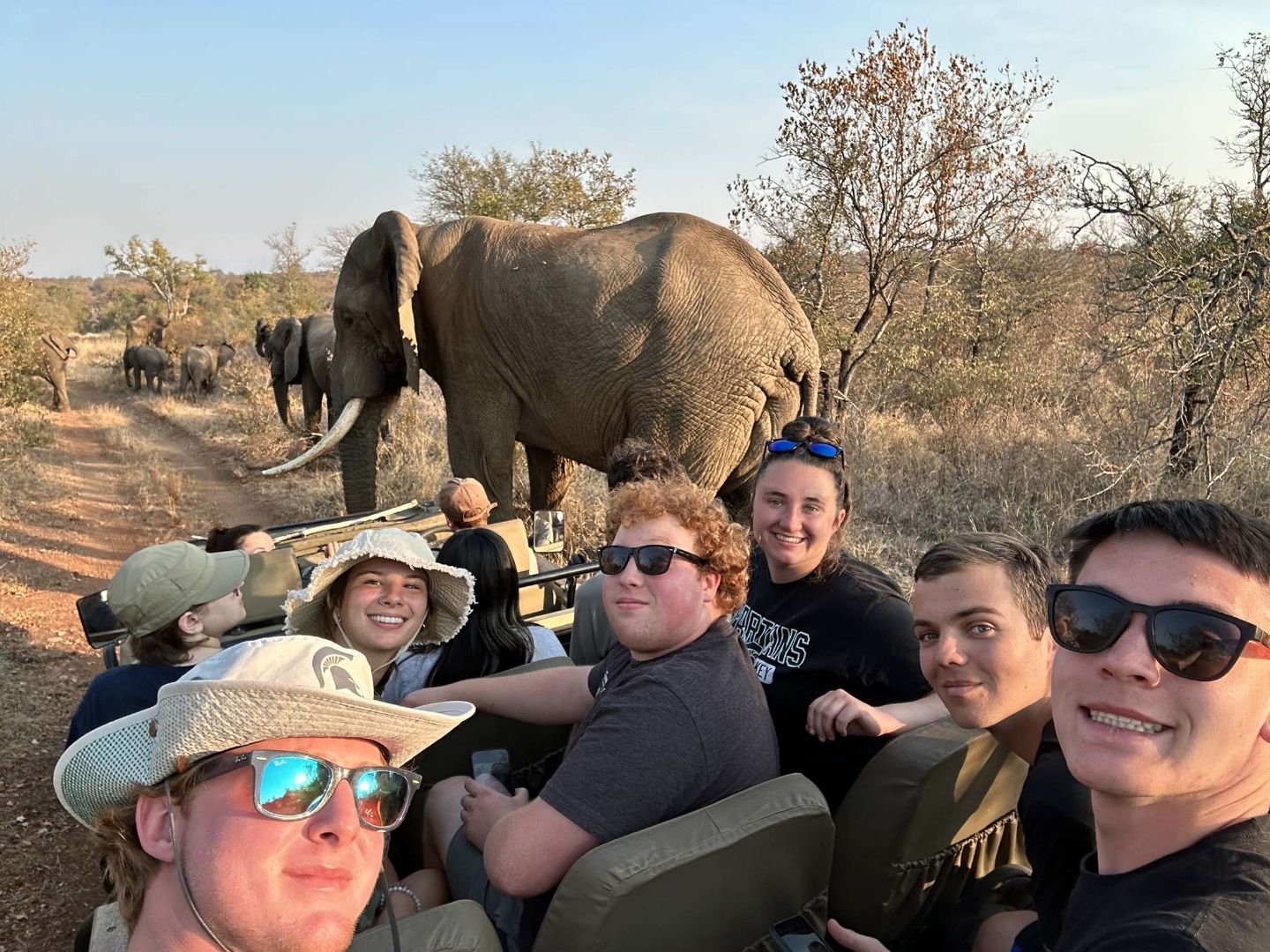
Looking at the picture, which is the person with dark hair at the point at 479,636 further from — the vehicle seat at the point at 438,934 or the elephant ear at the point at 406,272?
the elephant ear at the point at 406,272

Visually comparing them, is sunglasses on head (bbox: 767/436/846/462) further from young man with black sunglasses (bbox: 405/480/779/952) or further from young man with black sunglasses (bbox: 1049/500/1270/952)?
young man with black sunglasses (bbox: 1049/500/1270/952)

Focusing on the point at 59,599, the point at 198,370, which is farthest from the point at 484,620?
the point at 198,370

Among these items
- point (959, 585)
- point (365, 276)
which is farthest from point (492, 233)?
point (959, 585)

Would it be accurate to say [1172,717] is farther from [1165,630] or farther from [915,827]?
[915,827]

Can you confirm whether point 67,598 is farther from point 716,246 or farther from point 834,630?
point 834,630

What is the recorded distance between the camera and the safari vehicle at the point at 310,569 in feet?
11.9

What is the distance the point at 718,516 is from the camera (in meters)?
2.18

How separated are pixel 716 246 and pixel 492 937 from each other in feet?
16.5

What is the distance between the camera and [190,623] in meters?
2.66

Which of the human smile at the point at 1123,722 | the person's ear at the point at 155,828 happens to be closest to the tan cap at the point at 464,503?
the person's ear at the point at 155,828

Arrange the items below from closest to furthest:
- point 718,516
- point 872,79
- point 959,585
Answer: point 959,585
point 718,516
point 872,79

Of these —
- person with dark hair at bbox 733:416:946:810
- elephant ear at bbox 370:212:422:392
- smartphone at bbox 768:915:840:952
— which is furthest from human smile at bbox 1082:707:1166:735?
elephant ear at bbox 370:212:422:392

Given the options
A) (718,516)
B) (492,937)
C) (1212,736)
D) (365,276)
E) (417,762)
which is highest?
(365,276)

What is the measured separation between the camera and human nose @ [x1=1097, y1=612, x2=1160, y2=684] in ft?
3.85
